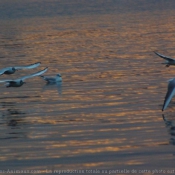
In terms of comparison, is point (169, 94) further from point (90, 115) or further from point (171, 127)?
point (90, 115)

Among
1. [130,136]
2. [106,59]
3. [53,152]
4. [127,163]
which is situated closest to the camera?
[127,163]

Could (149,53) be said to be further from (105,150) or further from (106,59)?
(105,150)

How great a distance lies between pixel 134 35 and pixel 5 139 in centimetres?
Result: 2644

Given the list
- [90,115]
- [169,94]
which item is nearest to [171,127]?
[169,94]

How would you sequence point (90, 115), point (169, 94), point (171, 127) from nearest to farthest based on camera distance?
point (169, 94)
point (171, 127)
point (90, 115)

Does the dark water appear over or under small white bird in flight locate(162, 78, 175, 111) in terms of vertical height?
under

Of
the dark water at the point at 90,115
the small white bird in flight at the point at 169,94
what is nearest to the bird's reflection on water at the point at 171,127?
the dark water at the point at 90,115

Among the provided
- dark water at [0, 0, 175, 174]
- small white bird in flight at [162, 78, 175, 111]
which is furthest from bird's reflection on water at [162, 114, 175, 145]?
small white bird in flight at [162, 78, 175, 111]

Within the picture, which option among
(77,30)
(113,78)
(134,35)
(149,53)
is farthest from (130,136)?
(77,30)

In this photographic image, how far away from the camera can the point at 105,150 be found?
1254 cm

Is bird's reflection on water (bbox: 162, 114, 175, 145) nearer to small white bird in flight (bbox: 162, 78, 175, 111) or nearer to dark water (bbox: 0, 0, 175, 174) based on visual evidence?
dark water (bbox: 0, 0, 175, 174)

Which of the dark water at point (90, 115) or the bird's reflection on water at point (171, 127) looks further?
the bird's reflection on water at point (171, 127)

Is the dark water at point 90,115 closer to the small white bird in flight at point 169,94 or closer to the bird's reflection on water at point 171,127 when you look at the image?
the bird's reflection on water at point 171,127

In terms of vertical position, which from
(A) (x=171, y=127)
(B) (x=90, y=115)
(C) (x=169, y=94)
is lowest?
(B) (x=90, y=115)
